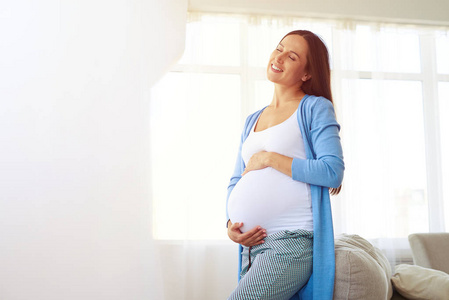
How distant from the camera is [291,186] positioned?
124cm

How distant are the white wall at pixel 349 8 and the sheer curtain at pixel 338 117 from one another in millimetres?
83

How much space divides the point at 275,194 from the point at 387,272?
122cm

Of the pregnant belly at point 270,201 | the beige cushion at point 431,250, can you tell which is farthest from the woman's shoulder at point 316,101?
the beige cushion at point 431,250

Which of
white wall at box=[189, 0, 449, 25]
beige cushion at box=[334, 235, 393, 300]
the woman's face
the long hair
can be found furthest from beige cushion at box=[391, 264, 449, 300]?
white wall at box=[189, 0, 449, 25]

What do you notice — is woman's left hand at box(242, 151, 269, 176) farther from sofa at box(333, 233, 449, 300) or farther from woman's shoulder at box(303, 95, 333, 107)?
sofa at box(333, 233, 449, 300)

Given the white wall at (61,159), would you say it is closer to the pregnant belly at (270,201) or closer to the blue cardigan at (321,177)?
the pregnant belly at (270,201)

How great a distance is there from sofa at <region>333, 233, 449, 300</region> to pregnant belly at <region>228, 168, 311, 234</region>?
7.2 inches

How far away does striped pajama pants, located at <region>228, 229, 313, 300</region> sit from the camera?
1.13 m

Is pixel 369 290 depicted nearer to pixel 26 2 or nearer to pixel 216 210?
pixel 26 2

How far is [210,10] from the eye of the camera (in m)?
3.91

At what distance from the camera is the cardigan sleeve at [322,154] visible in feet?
3.88

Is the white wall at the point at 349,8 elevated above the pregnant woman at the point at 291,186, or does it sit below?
above

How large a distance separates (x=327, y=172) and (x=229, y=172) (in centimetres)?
268

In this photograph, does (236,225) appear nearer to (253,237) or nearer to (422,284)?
(253,237)
